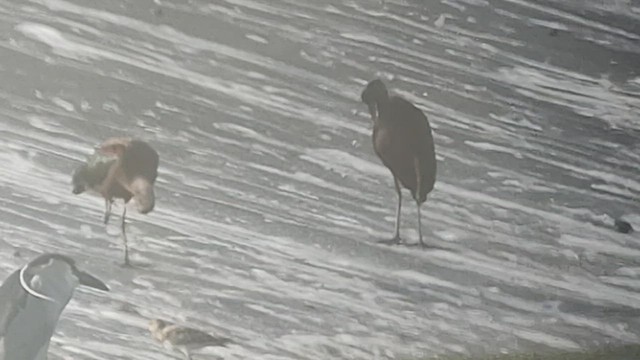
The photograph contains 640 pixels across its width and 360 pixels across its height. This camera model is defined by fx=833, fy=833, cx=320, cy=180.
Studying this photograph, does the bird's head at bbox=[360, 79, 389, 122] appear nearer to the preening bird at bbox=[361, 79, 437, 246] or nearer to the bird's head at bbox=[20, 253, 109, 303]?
the preening bird at bbox=[361, 79, 437, 246]

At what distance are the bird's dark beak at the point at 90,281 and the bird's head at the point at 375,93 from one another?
415 mm

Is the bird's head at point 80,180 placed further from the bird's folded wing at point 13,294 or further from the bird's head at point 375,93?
the bird's head at point 375,93

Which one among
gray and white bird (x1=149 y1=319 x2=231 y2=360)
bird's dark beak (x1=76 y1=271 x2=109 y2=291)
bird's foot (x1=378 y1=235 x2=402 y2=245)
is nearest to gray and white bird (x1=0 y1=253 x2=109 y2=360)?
bird's dark beak (x1=76 y1=271 x2=109 y2=291)

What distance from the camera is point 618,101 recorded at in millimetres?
1086

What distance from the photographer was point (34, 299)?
1.07m

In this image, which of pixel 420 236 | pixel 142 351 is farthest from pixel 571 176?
pixel 142 351

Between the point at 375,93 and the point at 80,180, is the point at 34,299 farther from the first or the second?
the point at 375,93

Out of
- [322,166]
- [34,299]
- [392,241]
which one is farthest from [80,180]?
[392,241]

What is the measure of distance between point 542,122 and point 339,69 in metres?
0.27

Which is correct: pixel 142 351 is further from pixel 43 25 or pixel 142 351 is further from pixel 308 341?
pixel 43 25

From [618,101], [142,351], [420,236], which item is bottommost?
[142,351]

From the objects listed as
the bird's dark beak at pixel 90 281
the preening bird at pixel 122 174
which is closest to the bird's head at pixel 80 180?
the preening bird at pixel 122 174

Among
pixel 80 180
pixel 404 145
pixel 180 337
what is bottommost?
pixel 180 337

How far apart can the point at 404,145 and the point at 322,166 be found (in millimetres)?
112
